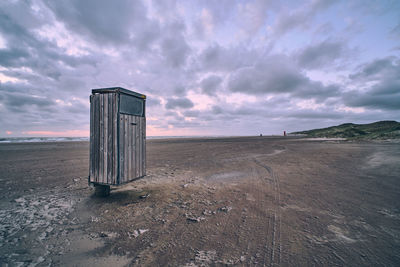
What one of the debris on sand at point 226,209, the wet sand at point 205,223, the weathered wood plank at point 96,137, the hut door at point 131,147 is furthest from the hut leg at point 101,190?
the debris on sand at point 226,209

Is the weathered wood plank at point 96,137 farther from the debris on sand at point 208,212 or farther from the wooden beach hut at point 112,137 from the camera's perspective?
the debris on sand at point 208,212

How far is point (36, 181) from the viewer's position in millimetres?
7824

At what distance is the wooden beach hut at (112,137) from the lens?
5.38 m

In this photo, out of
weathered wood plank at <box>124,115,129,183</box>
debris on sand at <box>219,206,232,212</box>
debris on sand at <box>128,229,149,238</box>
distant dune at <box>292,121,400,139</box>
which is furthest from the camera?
distant dune at <box>292,121,400,139</box>

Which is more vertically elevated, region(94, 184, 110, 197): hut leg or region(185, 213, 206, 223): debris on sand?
region(94, 184, 110, 197): hut leg

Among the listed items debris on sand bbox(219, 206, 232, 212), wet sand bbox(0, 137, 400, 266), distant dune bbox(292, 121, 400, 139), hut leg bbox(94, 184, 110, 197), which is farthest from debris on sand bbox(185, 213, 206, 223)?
distant dune bbox(292, 121, 400, 139)

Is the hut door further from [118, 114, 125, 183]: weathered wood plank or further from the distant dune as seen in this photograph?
the distant dune

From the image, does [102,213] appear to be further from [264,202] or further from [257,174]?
[257,174]

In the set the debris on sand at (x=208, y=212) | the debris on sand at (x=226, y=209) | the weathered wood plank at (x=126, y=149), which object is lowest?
the debris on sand at (x=208, y=212)

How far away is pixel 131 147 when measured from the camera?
595cm

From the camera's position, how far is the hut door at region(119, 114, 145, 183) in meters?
5.56

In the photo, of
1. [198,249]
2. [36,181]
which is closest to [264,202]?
[198,249]

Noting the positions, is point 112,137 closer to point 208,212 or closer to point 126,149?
point 126,149

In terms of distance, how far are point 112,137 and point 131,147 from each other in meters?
Result: 0.77
